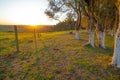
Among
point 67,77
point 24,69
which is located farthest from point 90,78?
point 24,69

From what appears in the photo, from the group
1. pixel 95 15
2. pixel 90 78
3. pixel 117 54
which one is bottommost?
pixel 90 78

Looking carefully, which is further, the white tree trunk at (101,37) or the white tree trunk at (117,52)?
the white tree trunk at (101,37)

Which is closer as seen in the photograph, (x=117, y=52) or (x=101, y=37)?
(x=117, y=52)

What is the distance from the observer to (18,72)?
9.20 metres

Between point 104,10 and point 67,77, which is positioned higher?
point 104,10

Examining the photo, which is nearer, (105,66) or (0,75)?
(0,75)

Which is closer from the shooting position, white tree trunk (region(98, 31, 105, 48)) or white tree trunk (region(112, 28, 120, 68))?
white tree trunk (region(112, 28, 120, 68))

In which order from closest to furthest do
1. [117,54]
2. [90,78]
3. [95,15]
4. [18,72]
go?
[90,78], [18,72], [117,54], [95,15]

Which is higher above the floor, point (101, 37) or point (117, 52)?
point (101, 37)

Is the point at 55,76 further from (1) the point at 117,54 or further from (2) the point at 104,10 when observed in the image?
(2) the point at 104,10

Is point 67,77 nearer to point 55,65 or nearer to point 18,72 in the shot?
point 55,65

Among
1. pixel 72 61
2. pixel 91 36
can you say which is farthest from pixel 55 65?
pixel 91 36

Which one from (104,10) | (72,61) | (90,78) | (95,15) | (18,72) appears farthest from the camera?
(104,10)

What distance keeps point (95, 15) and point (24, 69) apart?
→ 1149 centimetres
